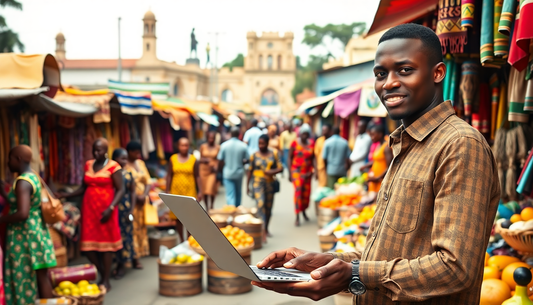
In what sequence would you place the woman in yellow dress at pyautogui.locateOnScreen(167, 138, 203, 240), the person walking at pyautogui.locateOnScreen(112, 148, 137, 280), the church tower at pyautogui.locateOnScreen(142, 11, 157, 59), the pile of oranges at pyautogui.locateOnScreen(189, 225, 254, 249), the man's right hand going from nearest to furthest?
the man's right hand < the pile of oranges at pyautogui.locateOnScreen(189, 225, 254, 249) < the person walking at pyautogui.locateOnScreen(112, 148, 137, 280) < the woman in yellow dress at pyautogui.locateOnScreen(167, 138, 203, 240) < the church tower at pyautogui.locateOnScreen(142, 11, 157, 59)

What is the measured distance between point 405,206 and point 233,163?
318 inches

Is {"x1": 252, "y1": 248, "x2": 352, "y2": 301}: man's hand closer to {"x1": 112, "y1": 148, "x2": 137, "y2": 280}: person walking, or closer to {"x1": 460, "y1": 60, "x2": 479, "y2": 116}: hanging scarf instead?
{"x1": 460, "y1": 60, "x2": 479, "y2": 116}: hanging scarf

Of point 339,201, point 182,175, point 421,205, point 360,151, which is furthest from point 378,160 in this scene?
point 421,205

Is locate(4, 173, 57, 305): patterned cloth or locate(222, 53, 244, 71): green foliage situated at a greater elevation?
locate(222, 53, 244, 71): green foliage

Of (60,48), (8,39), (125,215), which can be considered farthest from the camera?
(60,48)

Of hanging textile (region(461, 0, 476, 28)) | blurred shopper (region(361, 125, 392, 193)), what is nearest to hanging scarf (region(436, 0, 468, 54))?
hanging textile (region(461, 0, 476, 28))

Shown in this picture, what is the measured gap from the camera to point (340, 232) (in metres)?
6.83

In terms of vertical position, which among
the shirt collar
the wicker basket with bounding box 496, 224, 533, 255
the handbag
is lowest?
the handbag

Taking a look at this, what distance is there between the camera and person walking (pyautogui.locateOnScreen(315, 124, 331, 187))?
1124 centimetres

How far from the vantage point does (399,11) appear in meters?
4.62

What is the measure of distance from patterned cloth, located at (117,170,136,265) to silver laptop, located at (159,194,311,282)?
5.49 m

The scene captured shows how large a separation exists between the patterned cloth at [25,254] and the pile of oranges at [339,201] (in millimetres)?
5063

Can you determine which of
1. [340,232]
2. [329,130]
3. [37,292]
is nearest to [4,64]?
[37,292]

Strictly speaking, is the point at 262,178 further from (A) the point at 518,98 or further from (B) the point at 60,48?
(B) the point at 60,48
